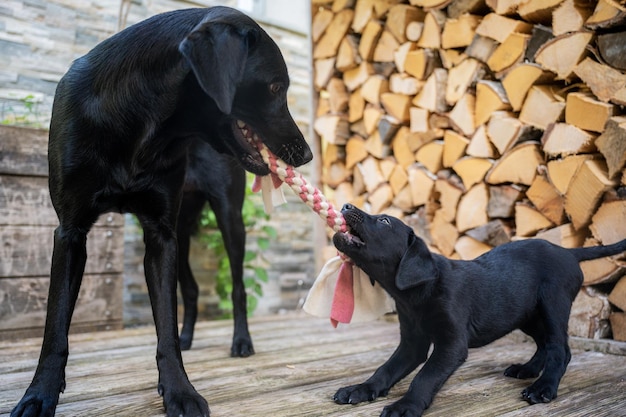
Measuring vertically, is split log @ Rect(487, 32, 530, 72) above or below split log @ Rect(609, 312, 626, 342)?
above

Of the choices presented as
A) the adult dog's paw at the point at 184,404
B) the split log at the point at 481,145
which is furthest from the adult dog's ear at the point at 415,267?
the split log at the point at 481,145

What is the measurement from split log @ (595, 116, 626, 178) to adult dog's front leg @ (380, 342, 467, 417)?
3.60 feet

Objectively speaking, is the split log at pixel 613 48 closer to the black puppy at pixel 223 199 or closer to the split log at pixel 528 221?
the split log at pixel 528 221

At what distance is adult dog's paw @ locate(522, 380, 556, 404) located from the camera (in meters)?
1.76

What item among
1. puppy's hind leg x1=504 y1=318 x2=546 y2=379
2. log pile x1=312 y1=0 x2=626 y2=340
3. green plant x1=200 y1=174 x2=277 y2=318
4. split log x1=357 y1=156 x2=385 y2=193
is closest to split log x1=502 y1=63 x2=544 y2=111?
log pile x1=312 y1=0 x2=626 y2=340

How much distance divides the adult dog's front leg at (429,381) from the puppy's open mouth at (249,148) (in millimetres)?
796

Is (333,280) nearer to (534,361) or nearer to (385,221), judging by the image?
(385,221)

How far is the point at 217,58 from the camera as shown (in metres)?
1.49

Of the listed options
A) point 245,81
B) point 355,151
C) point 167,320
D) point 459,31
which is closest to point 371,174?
point 355,151

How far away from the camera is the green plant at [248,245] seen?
419 cm

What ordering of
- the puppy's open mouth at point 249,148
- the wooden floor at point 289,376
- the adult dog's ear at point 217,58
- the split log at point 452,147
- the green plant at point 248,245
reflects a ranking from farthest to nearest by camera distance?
the green plant at point 248,245 < the split log at point 452,147 < the puppy's open mouth at point 249,148 < the wooden floor at point 289,376 < the adult dog's ear at point 217,58

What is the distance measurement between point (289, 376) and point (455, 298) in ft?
2.28

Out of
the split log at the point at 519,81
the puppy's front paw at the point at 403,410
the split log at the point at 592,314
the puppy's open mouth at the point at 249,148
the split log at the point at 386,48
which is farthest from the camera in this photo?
the split log at the point at 386,48

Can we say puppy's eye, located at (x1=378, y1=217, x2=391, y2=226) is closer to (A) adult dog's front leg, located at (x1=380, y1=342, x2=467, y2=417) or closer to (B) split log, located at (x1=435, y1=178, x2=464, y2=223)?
(A) adult dog's front leg, located at (x1=380, y1=342, x2=467, y2=417)
